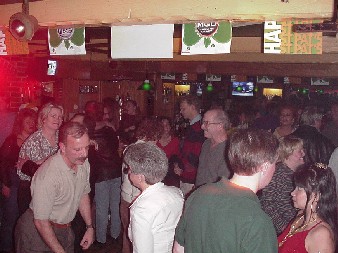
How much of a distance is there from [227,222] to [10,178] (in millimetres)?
3423

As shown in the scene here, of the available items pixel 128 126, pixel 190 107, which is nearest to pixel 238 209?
pixel 190 107

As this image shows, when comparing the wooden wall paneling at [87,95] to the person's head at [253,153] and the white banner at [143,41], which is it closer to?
the white banner at [143,41]

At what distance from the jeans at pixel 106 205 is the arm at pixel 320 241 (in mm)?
3468

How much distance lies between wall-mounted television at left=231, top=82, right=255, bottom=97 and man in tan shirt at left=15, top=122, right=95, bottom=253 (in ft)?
38.0

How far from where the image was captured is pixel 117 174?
18.2 feet

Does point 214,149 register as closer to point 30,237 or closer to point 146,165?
point 146,165

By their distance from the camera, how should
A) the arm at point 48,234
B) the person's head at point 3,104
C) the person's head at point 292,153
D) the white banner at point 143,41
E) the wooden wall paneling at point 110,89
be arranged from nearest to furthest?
the arm at point 48,234 → the person's head at point 292,153 → the white banner at point 143,41 → the person's head at point 3,104 → the wooden wall paneling at point 110,89

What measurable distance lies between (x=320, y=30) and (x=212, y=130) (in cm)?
156

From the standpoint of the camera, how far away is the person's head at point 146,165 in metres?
2.82

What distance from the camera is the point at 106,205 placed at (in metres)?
5.58

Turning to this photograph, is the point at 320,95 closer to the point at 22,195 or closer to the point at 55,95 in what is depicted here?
the point at 55,95

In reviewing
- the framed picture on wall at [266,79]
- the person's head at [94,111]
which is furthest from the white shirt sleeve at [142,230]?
the framed picture on wall at [266,79]

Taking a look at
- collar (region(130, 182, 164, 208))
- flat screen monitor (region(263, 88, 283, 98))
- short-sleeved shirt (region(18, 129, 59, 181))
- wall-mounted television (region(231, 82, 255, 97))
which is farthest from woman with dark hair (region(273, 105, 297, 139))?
flat screen monitor (region(263, 88, 283, 98))

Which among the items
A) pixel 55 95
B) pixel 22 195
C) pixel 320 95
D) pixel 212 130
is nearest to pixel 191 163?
pixel 212 130
